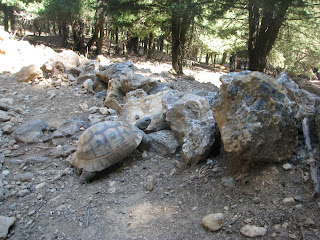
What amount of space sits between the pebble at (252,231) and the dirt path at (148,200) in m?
0.04

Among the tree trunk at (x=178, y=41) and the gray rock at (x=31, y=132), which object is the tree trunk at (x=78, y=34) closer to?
the tree trunk at (x=178, y=41)

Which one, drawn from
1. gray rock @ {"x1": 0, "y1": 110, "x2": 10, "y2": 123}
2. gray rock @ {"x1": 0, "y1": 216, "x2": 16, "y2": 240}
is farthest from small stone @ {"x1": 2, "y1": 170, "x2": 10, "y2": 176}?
gray rock @ {"x1": 0, "y1": 110, "x2": 10, "y2": 123}

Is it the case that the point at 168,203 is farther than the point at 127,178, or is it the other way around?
the point at 127,178

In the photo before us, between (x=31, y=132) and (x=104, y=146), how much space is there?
6.35 feet

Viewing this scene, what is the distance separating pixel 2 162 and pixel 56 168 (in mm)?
921

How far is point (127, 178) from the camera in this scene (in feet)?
11.8

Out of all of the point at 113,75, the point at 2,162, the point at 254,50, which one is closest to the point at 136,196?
the point at 2,162

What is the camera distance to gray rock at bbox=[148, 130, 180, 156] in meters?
3.87

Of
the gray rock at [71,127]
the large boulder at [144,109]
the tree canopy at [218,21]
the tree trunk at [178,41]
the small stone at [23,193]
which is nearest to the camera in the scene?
the small stone at [23,193]

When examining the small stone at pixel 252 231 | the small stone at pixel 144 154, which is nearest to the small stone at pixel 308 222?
the small stone at pixel 252 231

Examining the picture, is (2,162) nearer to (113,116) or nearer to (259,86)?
(113,116)

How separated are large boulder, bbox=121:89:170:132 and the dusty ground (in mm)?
754

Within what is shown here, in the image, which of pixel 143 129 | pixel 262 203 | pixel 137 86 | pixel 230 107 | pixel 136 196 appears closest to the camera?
pixel 262 203

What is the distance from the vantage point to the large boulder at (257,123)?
2.50m
